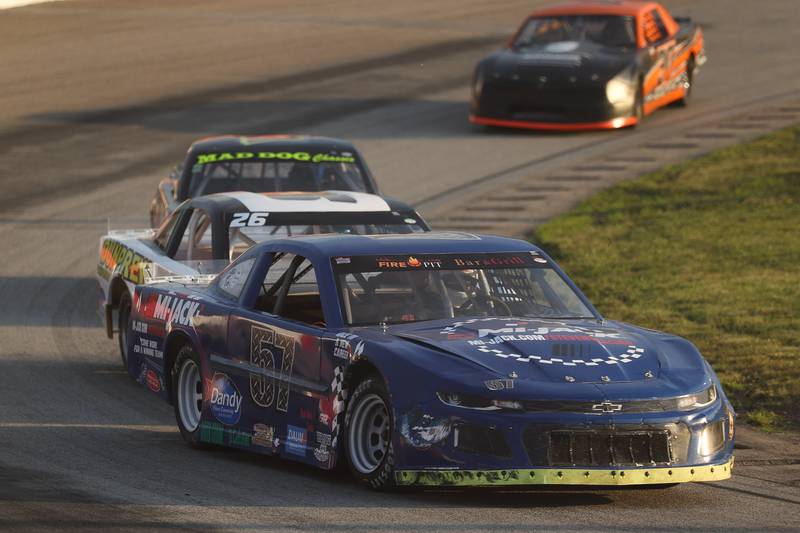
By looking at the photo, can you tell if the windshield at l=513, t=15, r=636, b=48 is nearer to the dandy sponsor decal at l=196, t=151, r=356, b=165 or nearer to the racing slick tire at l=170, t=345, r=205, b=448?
the dandy sponsor decal at l=196, t=151, r=356, b=165

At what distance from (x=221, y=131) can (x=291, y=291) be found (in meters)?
15.0

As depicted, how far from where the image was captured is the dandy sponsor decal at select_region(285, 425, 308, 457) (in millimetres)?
8633

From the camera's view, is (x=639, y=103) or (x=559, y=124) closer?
(x=559, y=124)

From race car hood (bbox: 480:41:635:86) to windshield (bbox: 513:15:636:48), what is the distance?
50 cm

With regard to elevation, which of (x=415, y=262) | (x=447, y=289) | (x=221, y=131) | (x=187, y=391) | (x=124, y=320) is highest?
(x=415, y=262)

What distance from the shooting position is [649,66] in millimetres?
23516

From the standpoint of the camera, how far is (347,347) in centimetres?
837

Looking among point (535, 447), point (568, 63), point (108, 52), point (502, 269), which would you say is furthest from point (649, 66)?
point (535, 447)

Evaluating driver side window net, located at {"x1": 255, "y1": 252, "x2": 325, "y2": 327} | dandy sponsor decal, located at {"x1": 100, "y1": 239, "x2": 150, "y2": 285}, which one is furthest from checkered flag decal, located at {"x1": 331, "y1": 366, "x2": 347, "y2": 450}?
dandy sponsor decal, located at {"x1": 100, "y1": 239, "x2": 150, "y2": 285}

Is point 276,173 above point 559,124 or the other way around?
above

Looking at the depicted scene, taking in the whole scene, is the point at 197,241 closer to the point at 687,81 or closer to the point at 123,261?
the point at 123,261

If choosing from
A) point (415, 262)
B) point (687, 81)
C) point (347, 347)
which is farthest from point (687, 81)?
point (347, 347)

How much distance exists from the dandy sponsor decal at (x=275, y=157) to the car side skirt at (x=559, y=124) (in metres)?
8.19

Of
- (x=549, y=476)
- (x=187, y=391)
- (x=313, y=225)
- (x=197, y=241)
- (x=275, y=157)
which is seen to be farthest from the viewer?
(x=275, y=157)
